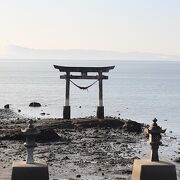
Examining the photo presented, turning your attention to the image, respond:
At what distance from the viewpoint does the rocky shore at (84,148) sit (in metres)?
18.9

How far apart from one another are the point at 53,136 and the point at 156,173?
14783 mm

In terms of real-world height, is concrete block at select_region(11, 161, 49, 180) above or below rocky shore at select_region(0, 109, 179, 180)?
above

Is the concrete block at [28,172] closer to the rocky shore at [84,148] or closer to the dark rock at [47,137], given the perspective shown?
the rocky shore at [84,148]

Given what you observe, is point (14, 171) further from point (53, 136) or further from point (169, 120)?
point (169, 120)

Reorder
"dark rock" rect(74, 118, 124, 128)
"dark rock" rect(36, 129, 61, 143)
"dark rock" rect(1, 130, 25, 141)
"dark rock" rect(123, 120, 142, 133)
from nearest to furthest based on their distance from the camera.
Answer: "dark rock" rect(36, 129, 61, 143)
"dark rock" rect(1, 130, 25, 141)
"dark rock" rect(123, 120, 142, 133)
"dark rock" rect(74, 118, 124, 128)

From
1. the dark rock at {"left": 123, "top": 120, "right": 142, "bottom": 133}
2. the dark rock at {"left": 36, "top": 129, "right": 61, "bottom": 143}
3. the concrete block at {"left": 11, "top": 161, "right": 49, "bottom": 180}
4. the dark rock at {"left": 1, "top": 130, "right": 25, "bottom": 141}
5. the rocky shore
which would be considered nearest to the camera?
the concrete block at {"left": 11, "top": 161, "right": 49, "bottom": 180}

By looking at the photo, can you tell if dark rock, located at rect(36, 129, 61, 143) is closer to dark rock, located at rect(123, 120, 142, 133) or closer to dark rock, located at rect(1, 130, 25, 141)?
dark rock, located at rect(1, 130, 25, 141)

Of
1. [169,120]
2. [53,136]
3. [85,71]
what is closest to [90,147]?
[53,136]

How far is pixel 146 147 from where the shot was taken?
26375 mm

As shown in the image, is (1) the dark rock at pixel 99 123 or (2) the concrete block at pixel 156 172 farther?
(1) the dark rock at pixel 99 123

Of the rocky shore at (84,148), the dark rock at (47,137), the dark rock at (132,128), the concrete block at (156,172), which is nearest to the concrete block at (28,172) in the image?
the concrete block at (156,172)

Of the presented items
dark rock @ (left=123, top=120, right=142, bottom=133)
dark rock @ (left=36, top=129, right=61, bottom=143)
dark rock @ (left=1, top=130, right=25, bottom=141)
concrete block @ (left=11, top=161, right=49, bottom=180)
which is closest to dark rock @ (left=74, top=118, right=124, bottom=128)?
dark rock @ (left=123, top=120, right=142, bottom=133)

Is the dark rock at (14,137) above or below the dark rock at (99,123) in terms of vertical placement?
below

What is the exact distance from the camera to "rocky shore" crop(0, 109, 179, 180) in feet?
61.9
